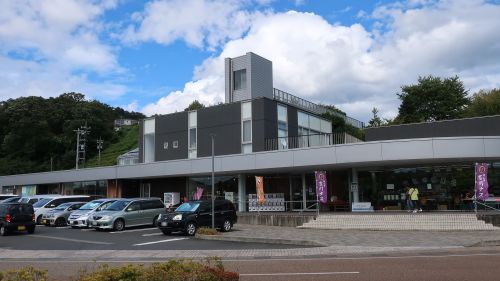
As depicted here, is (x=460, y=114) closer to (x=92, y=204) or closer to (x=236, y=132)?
(x=236, y=132)

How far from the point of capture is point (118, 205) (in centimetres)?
2641

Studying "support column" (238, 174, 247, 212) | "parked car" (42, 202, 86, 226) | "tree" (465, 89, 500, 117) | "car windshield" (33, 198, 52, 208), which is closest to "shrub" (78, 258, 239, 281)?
"parked car" (42, 202, 86, 226)

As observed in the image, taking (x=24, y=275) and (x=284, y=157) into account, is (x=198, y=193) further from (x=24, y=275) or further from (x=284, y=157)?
(x=24, y=275)

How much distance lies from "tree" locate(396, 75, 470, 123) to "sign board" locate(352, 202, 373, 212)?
33331mm

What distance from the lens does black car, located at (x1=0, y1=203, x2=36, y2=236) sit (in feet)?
75.9

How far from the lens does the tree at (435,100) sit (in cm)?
5812

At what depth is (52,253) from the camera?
16266 mm

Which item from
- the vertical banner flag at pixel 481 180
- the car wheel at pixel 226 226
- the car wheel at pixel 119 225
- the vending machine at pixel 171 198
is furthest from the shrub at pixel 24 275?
the vending machine at pixel 171 198

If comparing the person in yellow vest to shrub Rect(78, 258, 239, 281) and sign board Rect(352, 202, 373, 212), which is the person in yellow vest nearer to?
sign board Rect(352, 202, 373, 212)

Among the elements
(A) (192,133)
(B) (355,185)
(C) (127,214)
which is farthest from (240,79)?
(C) (127,214)

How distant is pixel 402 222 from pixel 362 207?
5137 mm

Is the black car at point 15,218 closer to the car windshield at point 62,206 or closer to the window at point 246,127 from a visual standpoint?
the car windshield at point 62,206

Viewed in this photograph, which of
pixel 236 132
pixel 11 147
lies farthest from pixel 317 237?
pixel 11 147

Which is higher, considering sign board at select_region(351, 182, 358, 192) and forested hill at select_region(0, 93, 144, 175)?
forested hill at select_region(0, 93, 144, 175)
